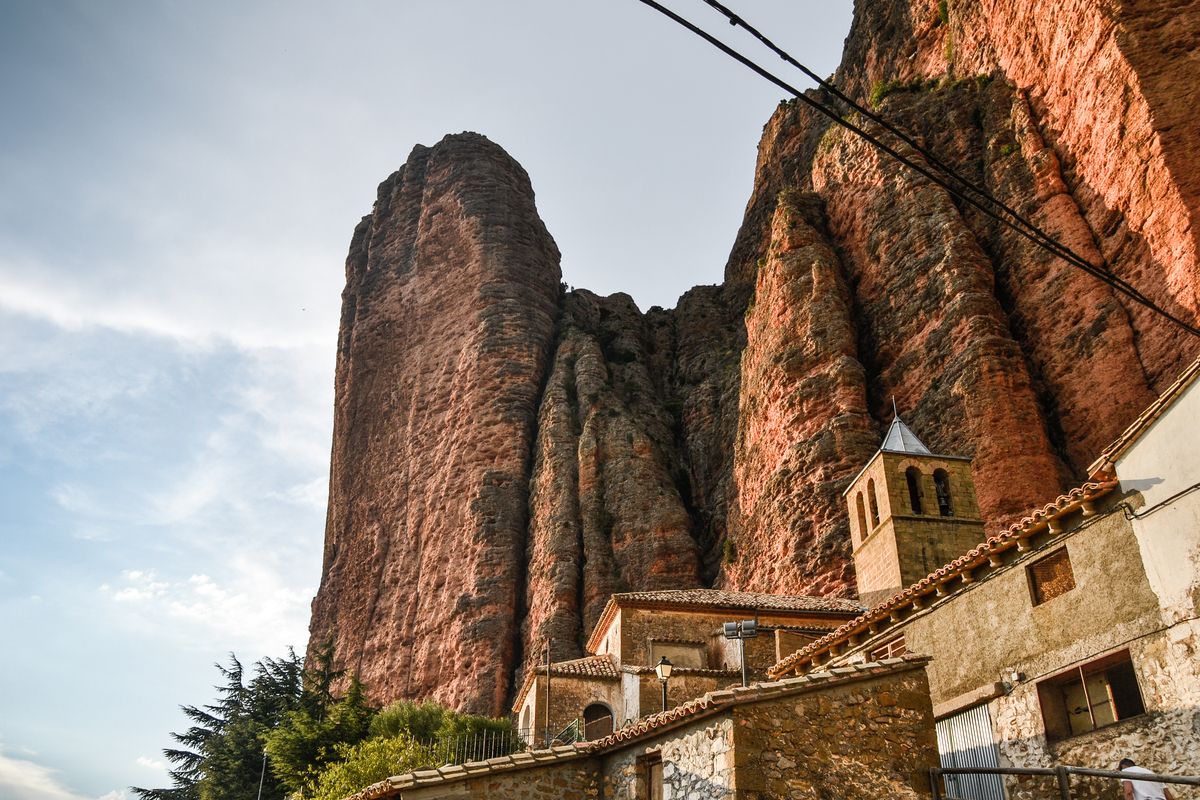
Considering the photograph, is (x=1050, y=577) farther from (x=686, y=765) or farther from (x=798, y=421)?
(x=798, y=421)

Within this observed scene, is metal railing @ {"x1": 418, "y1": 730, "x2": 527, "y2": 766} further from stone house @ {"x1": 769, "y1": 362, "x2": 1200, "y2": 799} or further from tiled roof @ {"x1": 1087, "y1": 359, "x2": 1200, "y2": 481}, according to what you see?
tiled roof @ {"x1": 1087, "y1": 359, "x2": 1200, "y2": 481}

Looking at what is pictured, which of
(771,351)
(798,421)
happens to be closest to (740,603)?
(798,421)

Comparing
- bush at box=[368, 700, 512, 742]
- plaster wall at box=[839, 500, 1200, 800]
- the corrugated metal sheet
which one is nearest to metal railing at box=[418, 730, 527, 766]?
bush at box=[368, 700, 512, 742]

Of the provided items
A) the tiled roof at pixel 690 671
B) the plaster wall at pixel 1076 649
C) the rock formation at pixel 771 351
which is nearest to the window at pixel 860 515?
the rock formation at pixel 771 351

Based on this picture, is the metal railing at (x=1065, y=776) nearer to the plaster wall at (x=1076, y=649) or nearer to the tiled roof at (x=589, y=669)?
the plaster wall at (x=1076, y=649)

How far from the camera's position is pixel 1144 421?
40.5ft

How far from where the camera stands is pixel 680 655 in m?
26.0

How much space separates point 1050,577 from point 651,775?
607 cm

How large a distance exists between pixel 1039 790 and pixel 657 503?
1191 inches

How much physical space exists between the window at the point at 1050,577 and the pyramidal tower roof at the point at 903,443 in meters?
12.9

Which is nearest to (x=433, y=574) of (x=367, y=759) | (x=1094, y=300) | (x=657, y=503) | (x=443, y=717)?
(x=657, y=503)

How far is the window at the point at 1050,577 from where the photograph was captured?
42.9ft

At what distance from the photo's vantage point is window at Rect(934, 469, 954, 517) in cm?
2578

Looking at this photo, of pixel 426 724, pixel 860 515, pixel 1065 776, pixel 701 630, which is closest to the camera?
pixel 1065 776
